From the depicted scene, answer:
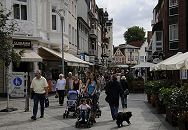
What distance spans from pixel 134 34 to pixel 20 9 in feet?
333

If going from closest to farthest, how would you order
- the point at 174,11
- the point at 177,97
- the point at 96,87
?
the point at 177,97
the point at 96,87
the point at 174,11

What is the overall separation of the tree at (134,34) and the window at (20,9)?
316ft

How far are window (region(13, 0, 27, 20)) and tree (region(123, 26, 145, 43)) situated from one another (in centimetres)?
9633

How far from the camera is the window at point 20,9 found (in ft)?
95.4

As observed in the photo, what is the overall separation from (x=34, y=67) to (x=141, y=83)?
10065 millimetres

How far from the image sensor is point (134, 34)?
129125 mm

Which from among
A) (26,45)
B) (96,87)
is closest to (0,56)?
(96,87)

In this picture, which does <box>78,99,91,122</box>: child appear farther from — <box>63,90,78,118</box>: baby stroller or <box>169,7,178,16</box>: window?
<box>169,7,178,16</box>: window

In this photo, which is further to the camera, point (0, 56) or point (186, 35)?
point (186, 35)

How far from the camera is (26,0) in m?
29.5

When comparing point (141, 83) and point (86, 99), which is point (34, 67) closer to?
point (141, 83)

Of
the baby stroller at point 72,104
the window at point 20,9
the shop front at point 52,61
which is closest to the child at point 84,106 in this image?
the baby stroller at point 72,104

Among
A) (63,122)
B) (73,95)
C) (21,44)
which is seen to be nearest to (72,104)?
(73,95)

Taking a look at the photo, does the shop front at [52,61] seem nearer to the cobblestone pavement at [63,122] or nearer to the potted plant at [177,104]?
the cobblestone pavement at [63,122]
